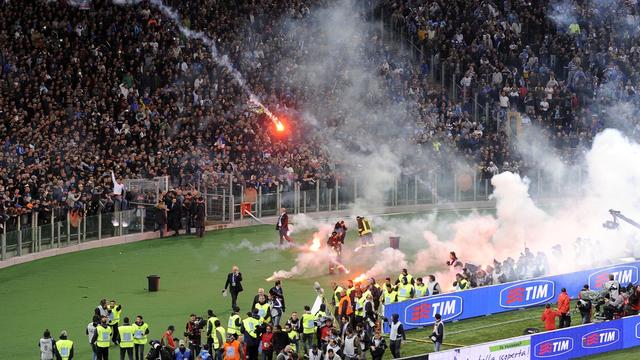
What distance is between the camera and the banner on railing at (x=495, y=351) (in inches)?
1016

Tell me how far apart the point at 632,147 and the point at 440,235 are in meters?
7.96

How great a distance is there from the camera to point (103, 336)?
90.2 feet

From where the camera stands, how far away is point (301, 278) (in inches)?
1484

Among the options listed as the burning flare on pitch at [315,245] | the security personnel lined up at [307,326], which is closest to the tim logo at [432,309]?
the security personnel lined up at [307,326]

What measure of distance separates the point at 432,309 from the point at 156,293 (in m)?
8.36

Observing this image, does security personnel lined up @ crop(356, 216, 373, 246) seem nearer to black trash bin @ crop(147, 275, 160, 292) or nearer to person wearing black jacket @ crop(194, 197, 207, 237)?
person wearing black jacket @ crop(194, 197, 207, 237)

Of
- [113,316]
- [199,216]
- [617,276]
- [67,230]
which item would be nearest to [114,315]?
Result: [113,316]

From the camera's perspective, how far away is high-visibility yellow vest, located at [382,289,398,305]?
31.4 metres

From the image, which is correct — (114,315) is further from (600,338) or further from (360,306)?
(600,338)

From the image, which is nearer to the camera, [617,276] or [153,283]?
[617,276]

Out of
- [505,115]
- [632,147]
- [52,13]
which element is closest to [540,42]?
[505,115]

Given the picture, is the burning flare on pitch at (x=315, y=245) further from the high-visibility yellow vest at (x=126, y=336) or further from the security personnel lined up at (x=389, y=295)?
the high-visibility yellow vest at (x=126, y=336)

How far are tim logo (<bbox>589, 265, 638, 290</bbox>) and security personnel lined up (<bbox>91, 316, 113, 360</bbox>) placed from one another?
14.3 m

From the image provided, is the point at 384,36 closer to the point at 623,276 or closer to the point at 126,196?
the point at 126,196
